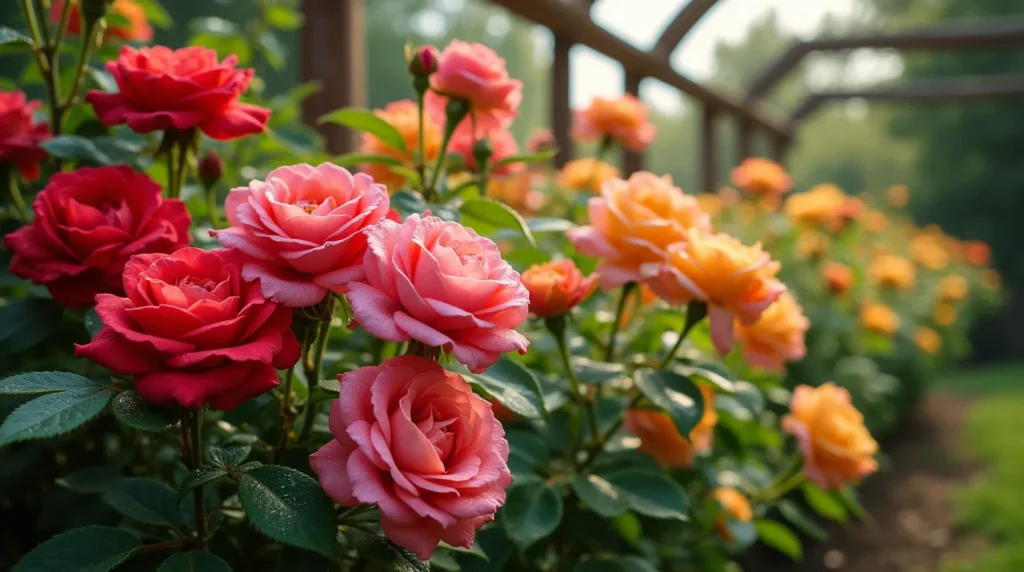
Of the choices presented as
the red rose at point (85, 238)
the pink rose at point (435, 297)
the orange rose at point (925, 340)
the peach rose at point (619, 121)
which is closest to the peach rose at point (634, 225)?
the pink rose at point (435, 297)

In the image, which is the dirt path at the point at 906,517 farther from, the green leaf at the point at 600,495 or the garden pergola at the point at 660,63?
the green leaf at the point at 600,495

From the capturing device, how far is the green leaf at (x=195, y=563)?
0.58 m

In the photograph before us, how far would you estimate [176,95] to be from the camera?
786 millimetres

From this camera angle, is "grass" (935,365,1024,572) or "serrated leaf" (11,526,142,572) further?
"grass" (935,365,1024,572)

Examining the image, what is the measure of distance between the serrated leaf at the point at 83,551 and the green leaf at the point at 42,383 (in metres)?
0.12

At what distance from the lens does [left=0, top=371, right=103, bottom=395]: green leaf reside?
56 centimetres

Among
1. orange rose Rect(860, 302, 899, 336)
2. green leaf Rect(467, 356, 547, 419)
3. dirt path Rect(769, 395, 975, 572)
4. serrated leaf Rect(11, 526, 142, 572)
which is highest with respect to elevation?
green leaf Rect(467, 356, 547, 419)

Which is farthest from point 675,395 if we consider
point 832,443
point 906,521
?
point 906,521

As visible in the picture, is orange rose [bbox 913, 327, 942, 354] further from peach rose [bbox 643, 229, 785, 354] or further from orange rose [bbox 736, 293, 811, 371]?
peach rose [bbox 643, 229, 785, 354]

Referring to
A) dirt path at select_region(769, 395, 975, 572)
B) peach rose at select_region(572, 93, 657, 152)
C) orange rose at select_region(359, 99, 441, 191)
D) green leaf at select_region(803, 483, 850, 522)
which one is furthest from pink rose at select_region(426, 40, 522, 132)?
dirt path at select_region(769, 395, 975, 572)

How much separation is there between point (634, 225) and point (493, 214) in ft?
0.58

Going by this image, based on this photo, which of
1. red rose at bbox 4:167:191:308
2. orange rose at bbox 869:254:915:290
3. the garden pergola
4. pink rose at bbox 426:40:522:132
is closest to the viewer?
red rose at bbox 4:167:191:308

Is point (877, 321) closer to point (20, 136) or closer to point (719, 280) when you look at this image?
point (719, 280)

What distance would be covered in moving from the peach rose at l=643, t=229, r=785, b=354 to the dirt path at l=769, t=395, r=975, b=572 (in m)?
2.19
